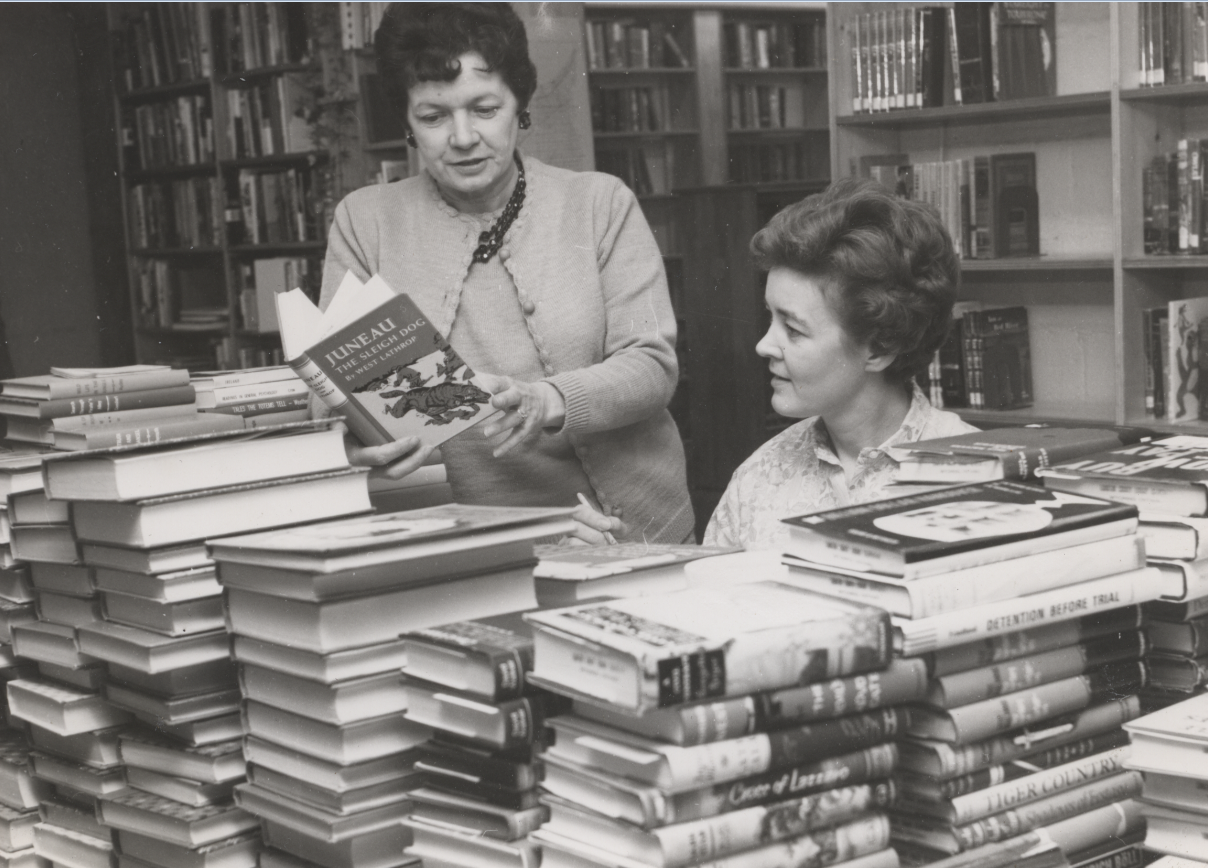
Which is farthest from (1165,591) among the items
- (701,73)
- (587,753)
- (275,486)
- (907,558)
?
(701,73)

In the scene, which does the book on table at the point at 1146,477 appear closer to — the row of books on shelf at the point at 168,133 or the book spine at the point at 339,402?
the book spine at the point at 339,402

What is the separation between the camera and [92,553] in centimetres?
127

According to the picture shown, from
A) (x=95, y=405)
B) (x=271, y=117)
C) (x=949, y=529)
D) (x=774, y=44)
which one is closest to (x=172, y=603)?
(x=95, y=405)

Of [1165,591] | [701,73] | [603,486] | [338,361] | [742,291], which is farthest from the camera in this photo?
[701,73]

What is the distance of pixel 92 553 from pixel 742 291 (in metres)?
3.49

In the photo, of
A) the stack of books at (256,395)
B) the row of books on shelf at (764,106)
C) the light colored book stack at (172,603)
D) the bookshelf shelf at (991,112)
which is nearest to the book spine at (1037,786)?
the light colored book stack at (172,603)

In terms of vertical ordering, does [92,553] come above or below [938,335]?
below

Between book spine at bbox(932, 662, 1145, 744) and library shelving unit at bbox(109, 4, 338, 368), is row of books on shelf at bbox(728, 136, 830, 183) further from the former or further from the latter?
book spine at bbox(932, 662, 1145, 744)

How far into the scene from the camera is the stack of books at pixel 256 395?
1.86 metres

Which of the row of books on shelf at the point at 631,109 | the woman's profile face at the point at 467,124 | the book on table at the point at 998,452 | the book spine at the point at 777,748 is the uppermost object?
the row of books on shelf at the point at 631,109

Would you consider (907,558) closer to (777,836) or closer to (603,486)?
(777,836)

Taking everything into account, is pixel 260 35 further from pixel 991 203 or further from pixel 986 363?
pixel 986 363

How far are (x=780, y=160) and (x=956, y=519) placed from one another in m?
5.56

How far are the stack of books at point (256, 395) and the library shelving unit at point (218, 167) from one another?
3611 millimetres
